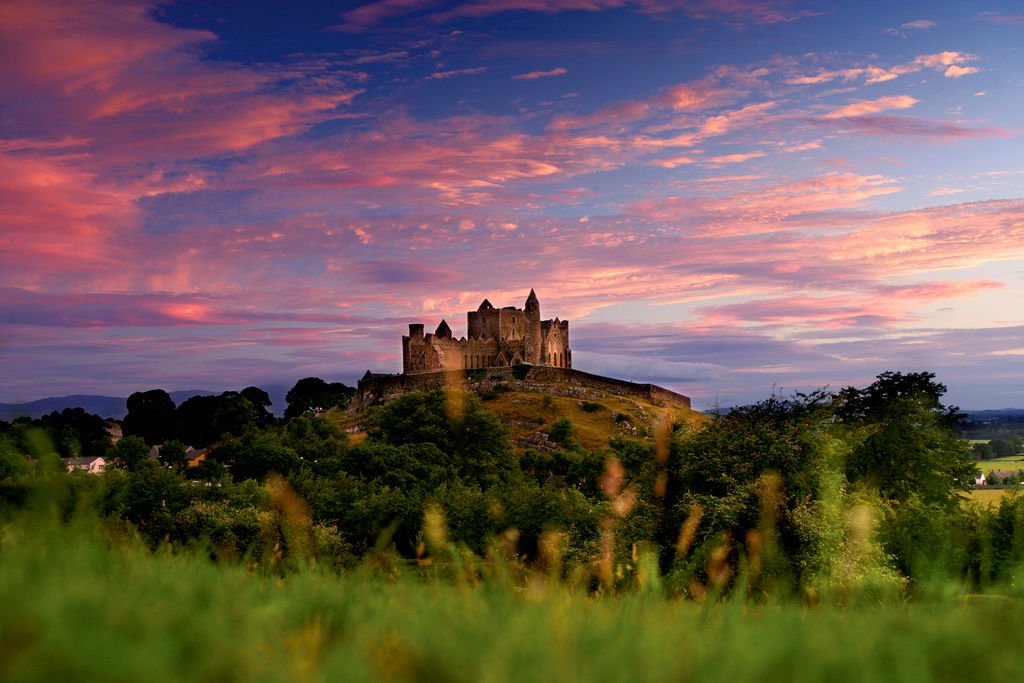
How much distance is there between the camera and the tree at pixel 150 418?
14512cm

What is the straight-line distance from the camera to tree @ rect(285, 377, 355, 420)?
567ft

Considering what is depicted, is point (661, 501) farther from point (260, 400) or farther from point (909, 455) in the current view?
point (260, 400)

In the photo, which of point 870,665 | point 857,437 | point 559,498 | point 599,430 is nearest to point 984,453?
point 599,430

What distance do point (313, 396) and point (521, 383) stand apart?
57136 millimetres

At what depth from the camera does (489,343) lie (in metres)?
160

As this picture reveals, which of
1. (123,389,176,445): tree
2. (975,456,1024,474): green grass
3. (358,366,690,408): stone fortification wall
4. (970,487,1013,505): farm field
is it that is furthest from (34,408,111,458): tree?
(975,456,1024,474): green grass

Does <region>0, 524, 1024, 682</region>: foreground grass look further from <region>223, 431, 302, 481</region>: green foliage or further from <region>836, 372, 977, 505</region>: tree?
<region>223, 431, 302, 481</region>: green foliage

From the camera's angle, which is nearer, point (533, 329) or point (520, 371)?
point (520, 371)

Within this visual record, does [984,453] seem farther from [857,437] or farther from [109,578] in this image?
[109,578]

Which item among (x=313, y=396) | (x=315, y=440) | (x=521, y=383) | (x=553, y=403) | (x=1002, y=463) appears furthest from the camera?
(x=313, y=396)

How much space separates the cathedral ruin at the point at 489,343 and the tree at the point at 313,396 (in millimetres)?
21051

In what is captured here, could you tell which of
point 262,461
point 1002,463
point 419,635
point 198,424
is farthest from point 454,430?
point 1002,463

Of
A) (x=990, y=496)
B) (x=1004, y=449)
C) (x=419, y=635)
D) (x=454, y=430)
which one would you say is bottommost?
(x=1004, y=449)

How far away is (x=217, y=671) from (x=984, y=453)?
593 ft
